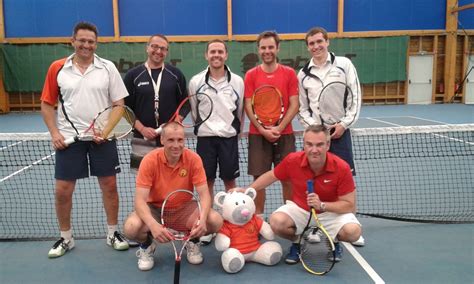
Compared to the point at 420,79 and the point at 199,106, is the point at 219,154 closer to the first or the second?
the point at 199,106

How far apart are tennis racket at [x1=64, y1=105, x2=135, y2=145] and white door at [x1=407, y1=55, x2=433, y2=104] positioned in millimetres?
14751

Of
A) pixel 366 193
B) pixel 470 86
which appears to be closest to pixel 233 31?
pixel 470 86

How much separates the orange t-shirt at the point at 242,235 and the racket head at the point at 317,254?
1.16 ft

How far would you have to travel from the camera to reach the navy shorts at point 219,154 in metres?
3.42

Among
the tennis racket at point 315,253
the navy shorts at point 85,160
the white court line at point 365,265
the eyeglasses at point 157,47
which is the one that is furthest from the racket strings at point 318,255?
the eyeglasses at point 157,47

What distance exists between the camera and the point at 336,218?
301 centimetres

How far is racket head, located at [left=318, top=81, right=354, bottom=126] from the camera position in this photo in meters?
3.36

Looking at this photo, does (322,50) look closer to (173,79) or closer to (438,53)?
(173,79)

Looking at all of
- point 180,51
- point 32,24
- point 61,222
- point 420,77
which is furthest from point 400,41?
point 61,222

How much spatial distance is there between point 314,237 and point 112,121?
6.11ft

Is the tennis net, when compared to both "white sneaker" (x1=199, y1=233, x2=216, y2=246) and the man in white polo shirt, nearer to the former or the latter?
the man in white polo shirt

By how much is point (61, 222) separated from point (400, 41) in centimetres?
1483

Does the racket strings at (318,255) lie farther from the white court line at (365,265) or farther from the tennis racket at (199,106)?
the tennis racket at (199,106)

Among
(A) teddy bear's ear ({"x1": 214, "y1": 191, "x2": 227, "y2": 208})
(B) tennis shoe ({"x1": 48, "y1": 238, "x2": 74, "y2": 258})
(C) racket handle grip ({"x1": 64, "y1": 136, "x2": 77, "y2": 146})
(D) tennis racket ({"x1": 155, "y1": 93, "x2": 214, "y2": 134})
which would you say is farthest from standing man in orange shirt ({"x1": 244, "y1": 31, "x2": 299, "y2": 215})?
(B) tennis shoe ({"x1": 48, "y1": 238, "x2": 74, "y2": 258})
